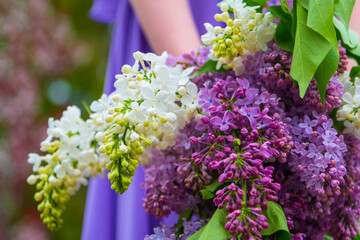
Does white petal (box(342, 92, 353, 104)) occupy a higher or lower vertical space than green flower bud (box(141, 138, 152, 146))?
lower

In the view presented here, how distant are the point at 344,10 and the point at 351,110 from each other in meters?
0.11

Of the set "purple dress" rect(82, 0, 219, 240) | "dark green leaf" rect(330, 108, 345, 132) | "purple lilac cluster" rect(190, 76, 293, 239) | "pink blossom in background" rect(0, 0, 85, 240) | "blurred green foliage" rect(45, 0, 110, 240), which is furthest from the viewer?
"blurred green foliage" rect(45, 0, 110, 240)

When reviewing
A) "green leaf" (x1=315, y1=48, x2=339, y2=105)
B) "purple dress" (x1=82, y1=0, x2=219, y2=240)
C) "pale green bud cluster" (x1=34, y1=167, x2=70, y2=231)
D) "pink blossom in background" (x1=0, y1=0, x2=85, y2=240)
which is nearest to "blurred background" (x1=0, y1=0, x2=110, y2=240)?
"pink blossom in background" (x1=0, y1=0, x2=85, y2=240)

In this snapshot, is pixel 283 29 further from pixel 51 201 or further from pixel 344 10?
pixel 51 201

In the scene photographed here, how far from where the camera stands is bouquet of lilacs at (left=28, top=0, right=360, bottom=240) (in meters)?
0.47

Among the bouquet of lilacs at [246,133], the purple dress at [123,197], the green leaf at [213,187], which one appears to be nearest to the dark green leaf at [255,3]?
the bouquet of lilacs at [246,133]

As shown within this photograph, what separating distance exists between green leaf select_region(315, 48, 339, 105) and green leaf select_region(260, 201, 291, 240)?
12 cm

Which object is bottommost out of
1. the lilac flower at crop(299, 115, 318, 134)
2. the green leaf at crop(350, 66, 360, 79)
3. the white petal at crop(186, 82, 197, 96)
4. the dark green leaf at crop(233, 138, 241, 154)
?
the lilac flower at crop(299, 115, 318, 134)

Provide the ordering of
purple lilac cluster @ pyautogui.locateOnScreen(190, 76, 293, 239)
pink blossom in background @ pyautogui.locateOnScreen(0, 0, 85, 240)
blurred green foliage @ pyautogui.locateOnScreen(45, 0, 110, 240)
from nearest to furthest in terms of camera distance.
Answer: purple lilac cluster @ pyautogui.locateOnScreen(190, 76, 293, 239), pink blossom in background @ pyautogui.locateOnScreen(0, 0, 85, 240), blurred green foliage @ pyautogui.locateOnScreen(45, 0, 110, 240)

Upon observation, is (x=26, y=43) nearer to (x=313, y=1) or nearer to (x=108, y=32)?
(x=108, y=32)

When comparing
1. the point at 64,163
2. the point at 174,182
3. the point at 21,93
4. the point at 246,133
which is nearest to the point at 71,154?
the point at 64,163

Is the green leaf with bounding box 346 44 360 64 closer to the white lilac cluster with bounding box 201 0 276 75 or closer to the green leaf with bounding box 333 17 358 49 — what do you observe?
the green leaf with bounding box 333 17 358 49

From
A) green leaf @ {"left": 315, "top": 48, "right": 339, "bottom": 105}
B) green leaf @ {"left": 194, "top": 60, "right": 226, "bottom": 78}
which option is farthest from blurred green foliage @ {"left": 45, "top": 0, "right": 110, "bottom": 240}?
green leaf @ {"left": 315, "top": 48, "right": 339, "bottom": 105}

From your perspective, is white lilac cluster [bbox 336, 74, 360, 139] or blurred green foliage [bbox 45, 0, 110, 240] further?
blurred green foliage [bbox 45, 0, 110, 240]
